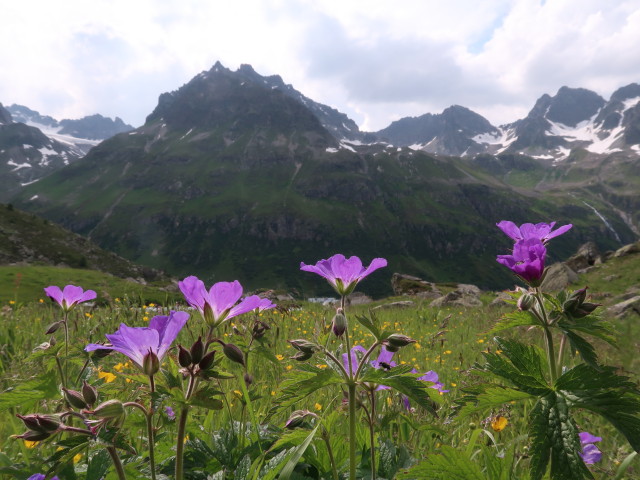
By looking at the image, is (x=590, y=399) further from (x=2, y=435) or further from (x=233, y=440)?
(x=2, y=435)

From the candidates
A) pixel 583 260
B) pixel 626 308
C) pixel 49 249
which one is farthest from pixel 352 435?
pixel 49 249

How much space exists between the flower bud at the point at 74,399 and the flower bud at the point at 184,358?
45cm

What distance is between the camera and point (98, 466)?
5.53ft

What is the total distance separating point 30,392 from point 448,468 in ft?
6.47

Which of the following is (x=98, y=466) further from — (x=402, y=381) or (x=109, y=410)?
(x=402, y=381)

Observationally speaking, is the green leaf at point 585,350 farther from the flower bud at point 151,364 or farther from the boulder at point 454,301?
the boulder at point 454,301

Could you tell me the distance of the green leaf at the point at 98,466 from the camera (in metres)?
1.66

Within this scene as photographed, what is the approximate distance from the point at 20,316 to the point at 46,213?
234 meters

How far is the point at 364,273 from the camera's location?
6.32ft

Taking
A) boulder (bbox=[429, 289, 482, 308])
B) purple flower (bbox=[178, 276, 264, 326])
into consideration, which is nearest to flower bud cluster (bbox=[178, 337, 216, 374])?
purple flower (bbox=[178, 276, 264, 326])

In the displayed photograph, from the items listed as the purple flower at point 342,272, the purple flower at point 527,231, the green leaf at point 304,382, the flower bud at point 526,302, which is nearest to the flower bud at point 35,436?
the green leaf at point 304,382

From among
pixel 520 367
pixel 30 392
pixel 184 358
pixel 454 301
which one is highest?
pixel 184 358

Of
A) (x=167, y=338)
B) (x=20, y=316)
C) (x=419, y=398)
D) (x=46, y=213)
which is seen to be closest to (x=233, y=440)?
(x=167, y=338)

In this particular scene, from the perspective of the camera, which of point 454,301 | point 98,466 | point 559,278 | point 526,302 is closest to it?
point 526,302
